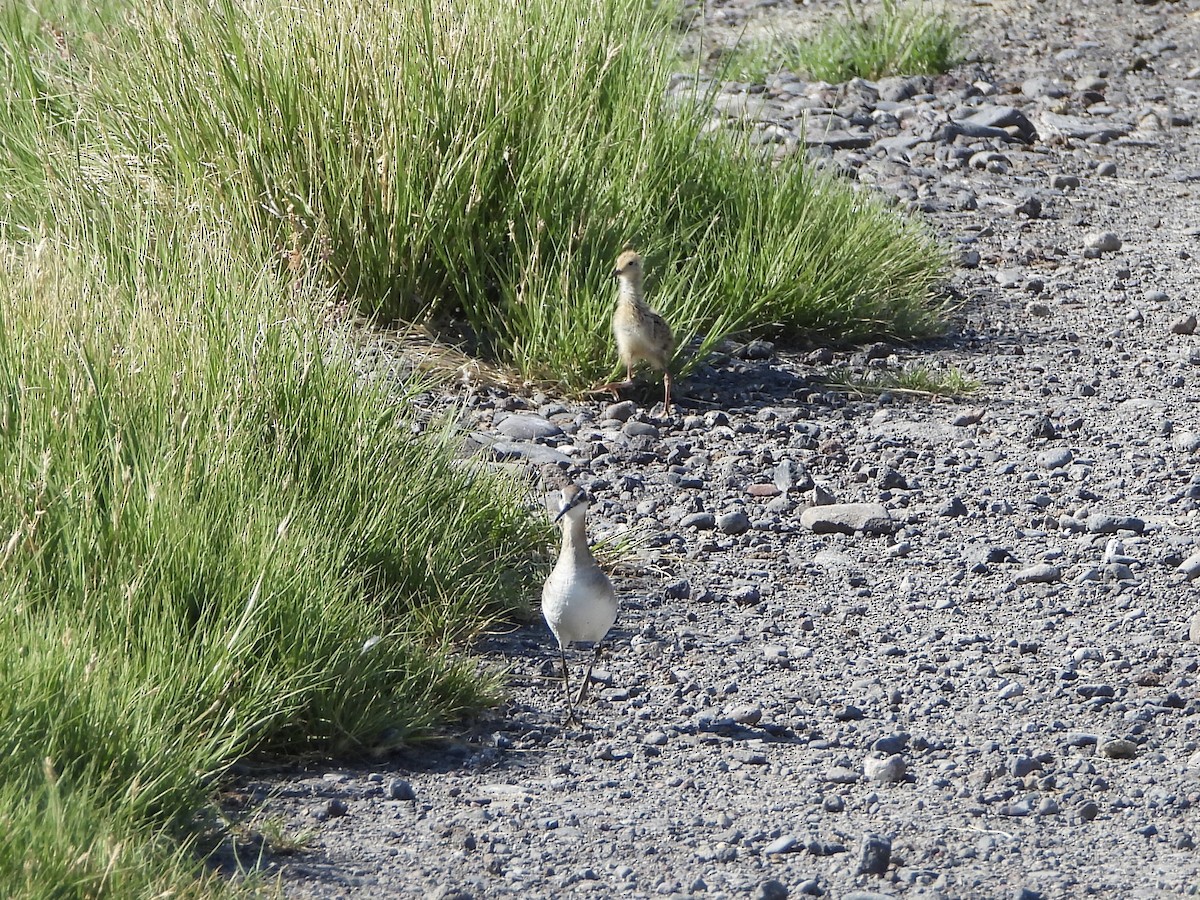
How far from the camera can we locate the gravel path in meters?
3.61

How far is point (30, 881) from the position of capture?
2812 mm

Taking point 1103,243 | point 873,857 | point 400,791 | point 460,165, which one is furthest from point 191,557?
point 1103,243

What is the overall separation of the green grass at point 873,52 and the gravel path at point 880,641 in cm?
253

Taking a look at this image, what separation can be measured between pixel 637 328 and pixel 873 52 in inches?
236

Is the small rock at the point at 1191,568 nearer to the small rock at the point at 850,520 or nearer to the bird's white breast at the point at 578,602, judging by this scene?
the small rock at the point at 850,520

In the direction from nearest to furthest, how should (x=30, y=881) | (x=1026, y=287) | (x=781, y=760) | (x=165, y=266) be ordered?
(x=30, y=881) < (x=781, y=760) < (x=165, y=266) < (x=1026, y=287)

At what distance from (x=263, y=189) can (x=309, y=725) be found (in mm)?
3158

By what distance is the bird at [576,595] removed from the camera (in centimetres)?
424

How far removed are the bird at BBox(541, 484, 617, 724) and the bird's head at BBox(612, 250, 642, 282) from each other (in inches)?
80.9

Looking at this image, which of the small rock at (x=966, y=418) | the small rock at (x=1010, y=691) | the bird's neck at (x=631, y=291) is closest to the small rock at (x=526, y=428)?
the bird's neck at (x=631, y=291)

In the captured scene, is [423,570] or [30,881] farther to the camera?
[423,570]

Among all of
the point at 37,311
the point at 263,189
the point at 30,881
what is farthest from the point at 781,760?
the point at 263,189

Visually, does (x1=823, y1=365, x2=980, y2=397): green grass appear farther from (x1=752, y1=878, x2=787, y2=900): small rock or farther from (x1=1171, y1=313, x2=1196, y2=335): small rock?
(x1=752, y1=878, x2=787, y2=900): small rock

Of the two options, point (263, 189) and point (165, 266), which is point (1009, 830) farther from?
point (263, 189)
